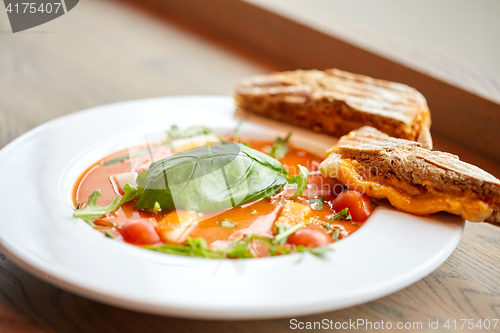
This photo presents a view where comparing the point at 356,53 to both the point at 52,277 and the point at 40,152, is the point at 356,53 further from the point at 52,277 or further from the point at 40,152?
the point at 52,277

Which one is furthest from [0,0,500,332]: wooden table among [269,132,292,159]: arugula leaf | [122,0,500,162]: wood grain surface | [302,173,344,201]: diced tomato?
[269,132,292,159]: arugula leaf

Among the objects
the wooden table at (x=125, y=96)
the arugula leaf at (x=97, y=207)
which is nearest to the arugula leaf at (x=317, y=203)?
the wooden table at (x=125, y=96)

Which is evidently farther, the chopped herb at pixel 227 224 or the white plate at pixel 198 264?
the chopped herb at pixel 227 224

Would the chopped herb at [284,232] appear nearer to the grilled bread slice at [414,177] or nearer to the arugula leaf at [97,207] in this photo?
the grilled bread slice at [414,177]

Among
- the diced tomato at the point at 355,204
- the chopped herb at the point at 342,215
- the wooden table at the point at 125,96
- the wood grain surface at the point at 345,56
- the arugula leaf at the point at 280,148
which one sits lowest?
the wooden table at the point at 125,96

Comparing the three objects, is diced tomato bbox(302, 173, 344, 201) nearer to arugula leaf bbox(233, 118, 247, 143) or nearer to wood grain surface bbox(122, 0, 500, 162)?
arugula leaf bbox(233, 118, 247, 143)

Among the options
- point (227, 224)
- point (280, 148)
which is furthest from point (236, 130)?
point (227, 224)
